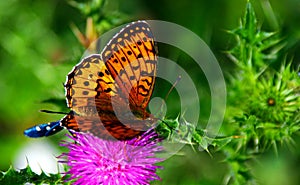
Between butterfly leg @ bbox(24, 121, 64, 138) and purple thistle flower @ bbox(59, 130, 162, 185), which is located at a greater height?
butterfly leg @ bbox(24, 121, 64, 138)

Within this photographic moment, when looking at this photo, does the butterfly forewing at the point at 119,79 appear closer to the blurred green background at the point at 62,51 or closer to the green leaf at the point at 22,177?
the green leaf at the point at 22,177

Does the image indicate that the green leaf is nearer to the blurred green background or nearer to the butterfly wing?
the butterfly wing

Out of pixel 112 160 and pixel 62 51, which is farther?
pixel 62 51

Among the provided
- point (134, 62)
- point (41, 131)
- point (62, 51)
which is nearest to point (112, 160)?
point (41, 131)

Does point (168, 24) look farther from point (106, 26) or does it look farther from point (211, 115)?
point (211, 115)

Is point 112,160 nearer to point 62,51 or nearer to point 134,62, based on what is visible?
point 134,62

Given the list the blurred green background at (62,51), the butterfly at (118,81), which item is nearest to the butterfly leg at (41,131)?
the butterfly at (118,81)

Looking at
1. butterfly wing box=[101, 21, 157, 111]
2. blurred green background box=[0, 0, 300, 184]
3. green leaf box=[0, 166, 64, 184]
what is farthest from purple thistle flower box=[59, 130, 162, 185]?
blurred green background box=[0, 0, 300, 184]
